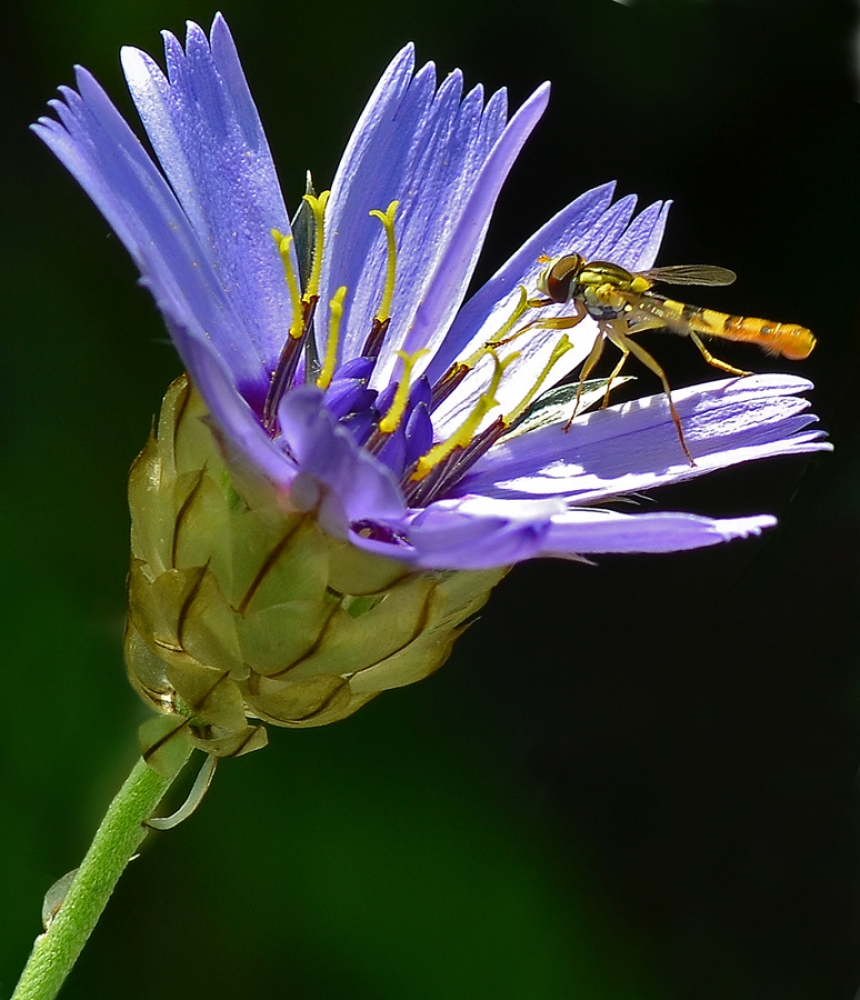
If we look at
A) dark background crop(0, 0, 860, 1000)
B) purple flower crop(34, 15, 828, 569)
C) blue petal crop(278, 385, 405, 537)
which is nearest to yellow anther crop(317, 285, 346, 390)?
purple flower crop(34, 15, 828, 569)

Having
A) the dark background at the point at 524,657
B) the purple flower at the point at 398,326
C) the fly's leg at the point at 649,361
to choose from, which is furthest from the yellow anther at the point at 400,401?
the dark background at the point at 524,657

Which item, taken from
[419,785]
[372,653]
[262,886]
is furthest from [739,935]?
[372,653]

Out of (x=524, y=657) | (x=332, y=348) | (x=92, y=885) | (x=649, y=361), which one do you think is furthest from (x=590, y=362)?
(x=524, y=657)

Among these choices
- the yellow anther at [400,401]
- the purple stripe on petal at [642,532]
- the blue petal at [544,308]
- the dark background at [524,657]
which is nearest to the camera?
the purple stripe on petal at [642,532]

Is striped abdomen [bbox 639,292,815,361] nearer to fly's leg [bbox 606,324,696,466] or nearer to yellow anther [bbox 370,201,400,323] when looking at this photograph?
fly's leg [bbox 606,324,696,466]

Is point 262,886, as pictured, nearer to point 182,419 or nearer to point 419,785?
point 419,785

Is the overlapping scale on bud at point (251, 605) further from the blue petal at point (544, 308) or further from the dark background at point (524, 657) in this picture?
the dark background at point (524, 657)
